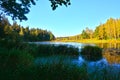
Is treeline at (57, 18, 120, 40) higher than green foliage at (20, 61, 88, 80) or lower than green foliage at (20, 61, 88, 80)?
higher

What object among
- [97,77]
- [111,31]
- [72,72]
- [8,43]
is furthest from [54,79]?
[111,31]

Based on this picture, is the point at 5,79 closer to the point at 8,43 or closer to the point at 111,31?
the point at 8,43

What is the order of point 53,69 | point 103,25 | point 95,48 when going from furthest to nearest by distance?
point 103,25, point 95,48, point 53,69

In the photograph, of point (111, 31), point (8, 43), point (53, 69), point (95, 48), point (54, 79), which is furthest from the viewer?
point (111, 31)

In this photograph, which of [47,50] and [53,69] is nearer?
[53,69]

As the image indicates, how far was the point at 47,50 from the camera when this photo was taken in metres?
33.0

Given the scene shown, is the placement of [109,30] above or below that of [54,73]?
above

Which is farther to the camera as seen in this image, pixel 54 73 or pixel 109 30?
pixel 109 30

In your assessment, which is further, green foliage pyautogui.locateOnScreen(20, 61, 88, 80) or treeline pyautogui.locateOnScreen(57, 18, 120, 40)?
treeline pyautogui.locateOnScreen(57, 18, 120, 40)

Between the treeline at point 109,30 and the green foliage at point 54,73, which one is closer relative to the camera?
the green foliage at point 54,73

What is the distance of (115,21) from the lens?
12850cm

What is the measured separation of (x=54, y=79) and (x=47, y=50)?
2484 centimetres

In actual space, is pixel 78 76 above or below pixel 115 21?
below

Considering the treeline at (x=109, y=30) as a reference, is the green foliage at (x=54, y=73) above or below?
below
